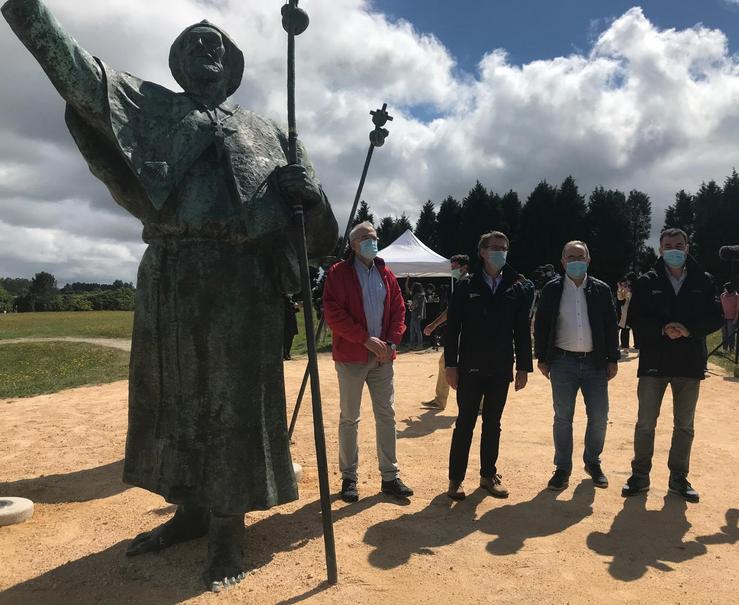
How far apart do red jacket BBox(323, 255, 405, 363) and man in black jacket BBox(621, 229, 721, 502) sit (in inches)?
78.6

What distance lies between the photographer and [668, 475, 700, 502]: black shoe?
14.5 feet

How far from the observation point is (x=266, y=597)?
2.79 metres

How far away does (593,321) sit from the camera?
463 centimetres

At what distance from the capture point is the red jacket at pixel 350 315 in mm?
4141

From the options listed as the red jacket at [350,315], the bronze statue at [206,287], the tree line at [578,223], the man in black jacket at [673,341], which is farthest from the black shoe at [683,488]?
the tree line at [578,223]

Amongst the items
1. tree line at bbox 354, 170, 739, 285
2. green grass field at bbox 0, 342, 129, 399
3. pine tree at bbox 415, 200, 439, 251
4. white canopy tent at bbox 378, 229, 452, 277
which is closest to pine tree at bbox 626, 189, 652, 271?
tree line at bbox 354, 170, 739, 285

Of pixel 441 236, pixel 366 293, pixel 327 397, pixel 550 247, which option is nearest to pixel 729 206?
pixel 550 247

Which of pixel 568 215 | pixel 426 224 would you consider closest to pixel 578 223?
pixel 568 215

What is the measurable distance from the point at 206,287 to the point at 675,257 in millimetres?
3616

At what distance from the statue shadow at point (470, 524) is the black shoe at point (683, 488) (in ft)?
2.14

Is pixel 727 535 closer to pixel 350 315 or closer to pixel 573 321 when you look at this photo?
pixel 573 321

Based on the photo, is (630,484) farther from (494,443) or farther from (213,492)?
(213,492)

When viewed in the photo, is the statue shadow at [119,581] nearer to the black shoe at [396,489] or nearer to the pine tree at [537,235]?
the black shoe at [396,489]

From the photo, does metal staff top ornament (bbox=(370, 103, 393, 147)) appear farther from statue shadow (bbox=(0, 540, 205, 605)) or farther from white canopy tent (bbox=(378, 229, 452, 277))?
white canopy tent (bbox=(378, 229, 452, 277))
